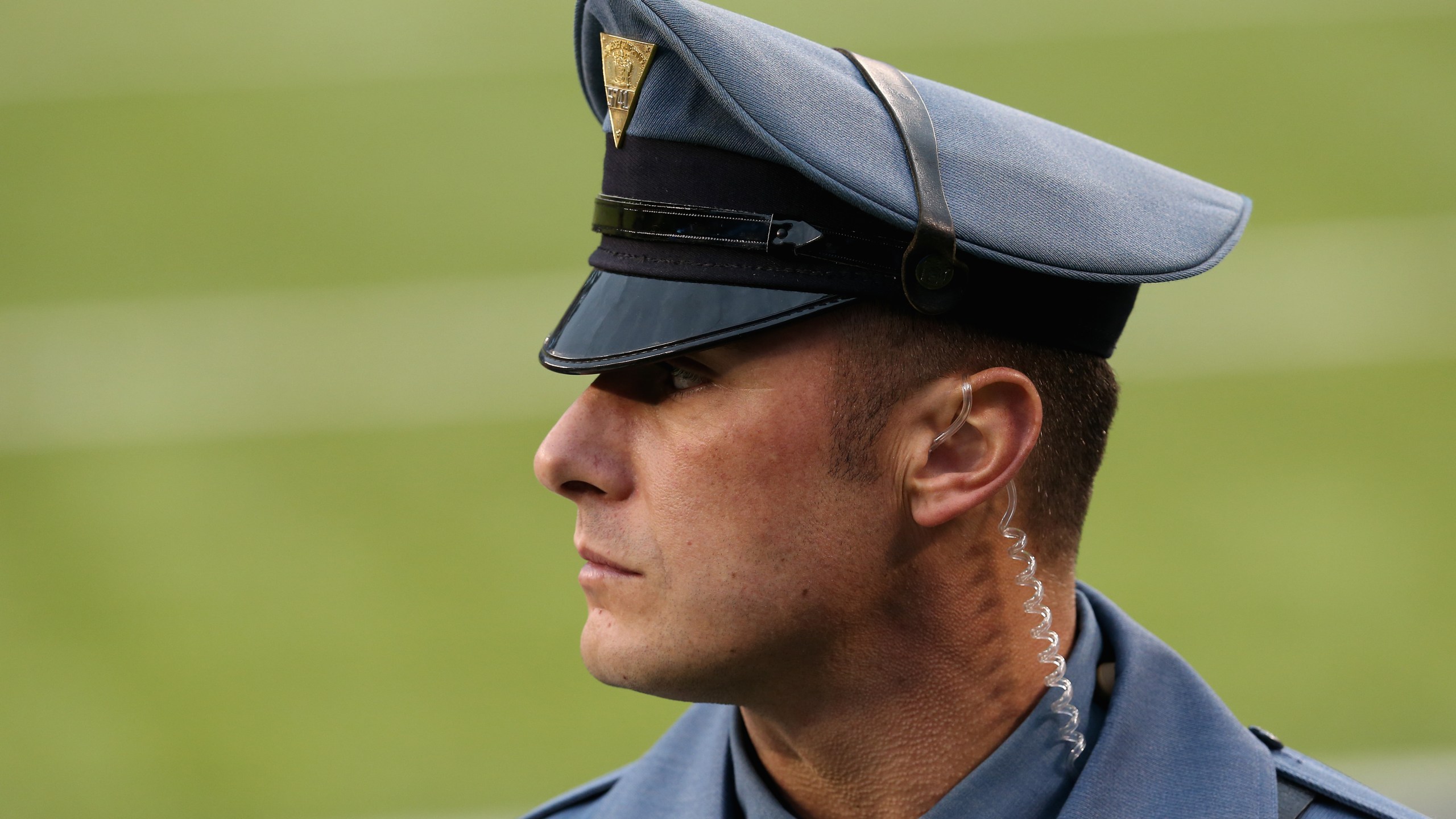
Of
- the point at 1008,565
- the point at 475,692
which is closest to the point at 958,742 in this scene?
the point at 1008,565

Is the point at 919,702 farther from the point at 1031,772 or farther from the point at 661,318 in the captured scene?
the point at 661,318

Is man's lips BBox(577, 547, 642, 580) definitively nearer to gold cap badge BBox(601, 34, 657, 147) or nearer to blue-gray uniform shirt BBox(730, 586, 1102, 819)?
blue-gray uniform shirt BBox(730, 586, 1102, 819)

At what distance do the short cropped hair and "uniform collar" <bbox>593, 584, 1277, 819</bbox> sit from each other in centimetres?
17

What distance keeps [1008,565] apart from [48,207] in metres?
6.40

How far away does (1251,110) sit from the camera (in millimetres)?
7090

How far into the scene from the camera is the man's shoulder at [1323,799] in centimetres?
179

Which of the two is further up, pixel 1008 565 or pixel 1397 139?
pixel 1397 139

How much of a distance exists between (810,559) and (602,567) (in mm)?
265

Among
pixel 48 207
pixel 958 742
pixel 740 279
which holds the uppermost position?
pixel 48 207

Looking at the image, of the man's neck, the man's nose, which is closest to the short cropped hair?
the man's neck

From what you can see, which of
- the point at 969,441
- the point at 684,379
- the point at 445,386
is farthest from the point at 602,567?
the point at 445,386

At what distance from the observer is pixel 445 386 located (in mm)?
6672

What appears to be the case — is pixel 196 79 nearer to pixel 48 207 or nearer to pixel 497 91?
pixel 48 207

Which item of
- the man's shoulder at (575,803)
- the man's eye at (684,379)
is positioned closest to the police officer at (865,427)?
the man's eye at (684,379)
